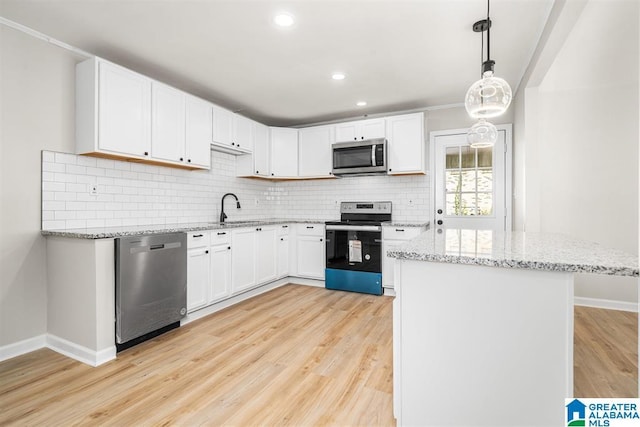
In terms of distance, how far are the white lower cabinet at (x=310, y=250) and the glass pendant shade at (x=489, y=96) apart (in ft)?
9.23

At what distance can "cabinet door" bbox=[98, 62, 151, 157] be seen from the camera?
8.46 ft

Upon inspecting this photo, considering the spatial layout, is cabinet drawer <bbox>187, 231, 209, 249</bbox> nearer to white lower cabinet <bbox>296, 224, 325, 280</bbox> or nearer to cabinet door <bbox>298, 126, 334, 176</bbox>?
white lower cabinet <bbox>296, 224, 325, 280</bbox>

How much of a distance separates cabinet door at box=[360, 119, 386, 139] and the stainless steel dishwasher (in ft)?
8.65

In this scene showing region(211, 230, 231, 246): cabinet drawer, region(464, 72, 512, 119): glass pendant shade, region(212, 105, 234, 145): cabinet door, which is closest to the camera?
region(464, 72, 512, 119): glass pendant shade

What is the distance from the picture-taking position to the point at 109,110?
2.61 m

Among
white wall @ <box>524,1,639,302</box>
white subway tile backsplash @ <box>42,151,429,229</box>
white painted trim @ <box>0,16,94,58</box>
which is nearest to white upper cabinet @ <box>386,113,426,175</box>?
white subway tile backsplash @ <box>42,151,429,229</box>

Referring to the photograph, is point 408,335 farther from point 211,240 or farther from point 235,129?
point 235,129

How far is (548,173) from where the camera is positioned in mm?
3688

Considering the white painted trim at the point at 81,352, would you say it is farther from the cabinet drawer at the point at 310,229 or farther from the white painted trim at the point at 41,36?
the cabinet drawer at the point at 310,229

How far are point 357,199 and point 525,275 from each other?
11.3 feet

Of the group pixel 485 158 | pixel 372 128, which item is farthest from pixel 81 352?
pixel 485 158

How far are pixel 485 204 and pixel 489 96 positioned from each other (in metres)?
2.68

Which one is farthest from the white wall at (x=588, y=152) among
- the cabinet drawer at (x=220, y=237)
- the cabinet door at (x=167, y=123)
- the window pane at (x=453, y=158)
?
the cabinet door at (x=167, y=123)

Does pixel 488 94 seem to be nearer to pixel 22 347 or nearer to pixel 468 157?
pixel 468 157
